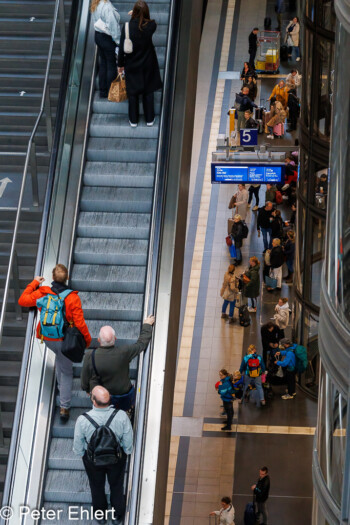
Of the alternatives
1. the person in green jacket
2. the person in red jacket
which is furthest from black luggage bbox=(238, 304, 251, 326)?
the person in red jacket

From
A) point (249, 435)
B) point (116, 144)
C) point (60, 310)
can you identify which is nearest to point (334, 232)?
point (60, 310)

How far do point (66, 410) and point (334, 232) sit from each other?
451 centimetres

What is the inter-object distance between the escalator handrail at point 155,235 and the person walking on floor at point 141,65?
0.22 metres

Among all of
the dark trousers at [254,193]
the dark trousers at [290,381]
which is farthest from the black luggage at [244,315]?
the dark trousers at [254,193]

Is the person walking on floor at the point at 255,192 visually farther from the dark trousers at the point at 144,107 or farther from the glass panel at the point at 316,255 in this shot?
the dark trousers at the point at 144,107

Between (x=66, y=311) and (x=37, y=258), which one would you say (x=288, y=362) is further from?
(x=66, y=311)

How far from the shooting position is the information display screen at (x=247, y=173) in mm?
18891

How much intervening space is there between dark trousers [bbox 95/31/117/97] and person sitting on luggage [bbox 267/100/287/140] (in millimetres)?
13148

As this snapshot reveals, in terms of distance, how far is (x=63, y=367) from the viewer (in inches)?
360

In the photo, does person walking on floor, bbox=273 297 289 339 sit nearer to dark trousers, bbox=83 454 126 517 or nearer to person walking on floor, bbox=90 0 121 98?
person walking on floor, bbox=90 0 121 98

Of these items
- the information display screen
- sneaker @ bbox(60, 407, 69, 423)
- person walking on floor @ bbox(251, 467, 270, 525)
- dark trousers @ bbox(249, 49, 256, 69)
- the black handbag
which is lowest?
person walking on floor @ bbox(251, 467, 270, 525)

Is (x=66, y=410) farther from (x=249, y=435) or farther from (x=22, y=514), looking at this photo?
(x=249, y=435)

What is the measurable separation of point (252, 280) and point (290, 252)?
5.60 ft

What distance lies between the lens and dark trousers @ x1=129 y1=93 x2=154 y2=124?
11.5 meters
